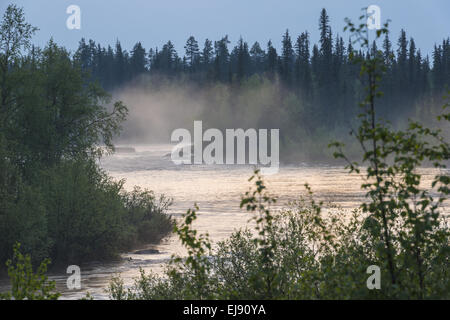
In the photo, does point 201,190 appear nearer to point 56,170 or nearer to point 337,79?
point 56,170

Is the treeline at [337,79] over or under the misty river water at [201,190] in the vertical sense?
over

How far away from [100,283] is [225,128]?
280 ft

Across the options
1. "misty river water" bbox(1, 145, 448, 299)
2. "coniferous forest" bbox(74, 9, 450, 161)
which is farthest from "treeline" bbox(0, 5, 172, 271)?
"coniferous forest" bbox(74, 9, 450, 161)

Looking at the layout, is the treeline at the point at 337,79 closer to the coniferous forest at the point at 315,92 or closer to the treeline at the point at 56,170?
the coniferous forest at the point at 315,92

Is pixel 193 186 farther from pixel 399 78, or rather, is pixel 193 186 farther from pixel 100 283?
pixel 399 78

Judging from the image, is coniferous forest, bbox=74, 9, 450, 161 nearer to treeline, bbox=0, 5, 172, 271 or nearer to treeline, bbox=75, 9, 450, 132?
treeline, bbox=75, 9, 450, 132

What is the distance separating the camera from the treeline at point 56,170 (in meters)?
23.8

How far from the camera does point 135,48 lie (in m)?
163

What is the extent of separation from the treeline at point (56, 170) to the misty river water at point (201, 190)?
4.03 feet

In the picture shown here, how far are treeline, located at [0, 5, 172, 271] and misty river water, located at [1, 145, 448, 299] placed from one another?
1.23 meters

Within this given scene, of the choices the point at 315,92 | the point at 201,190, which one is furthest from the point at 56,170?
the point at 315,92

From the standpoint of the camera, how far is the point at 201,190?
53.5m

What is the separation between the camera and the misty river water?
24.0 metres

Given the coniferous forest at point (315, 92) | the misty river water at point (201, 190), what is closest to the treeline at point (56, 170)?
the misty river water at point (201, 190)
